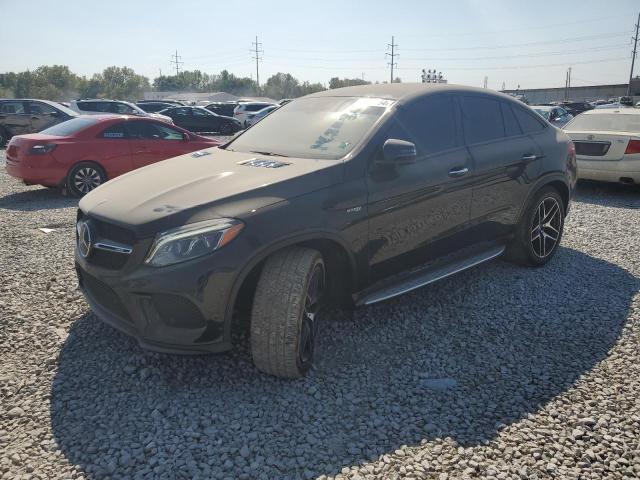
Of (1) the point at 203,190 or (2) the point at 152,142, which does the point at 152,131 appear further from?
(1) the point at 203,190

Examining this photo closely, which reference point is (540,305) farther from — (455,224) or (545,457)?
(545,457)

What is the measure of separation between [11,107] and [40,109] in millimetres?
1253

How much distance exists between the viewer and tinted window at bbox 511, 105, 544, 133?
480cm

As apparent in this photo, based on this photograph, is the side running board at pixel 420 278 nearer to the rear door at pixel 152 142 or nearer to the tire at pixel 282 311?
the tire at pixel 282 311

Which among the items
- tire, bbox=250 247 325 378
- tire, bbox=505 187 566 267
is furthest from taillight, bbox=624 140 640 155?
tire, bbox=250 247 325 378

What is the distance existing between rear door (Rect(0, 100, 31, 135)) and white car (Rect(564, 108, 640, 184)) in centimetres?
1569

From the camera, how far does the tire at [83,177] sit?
8.51 m

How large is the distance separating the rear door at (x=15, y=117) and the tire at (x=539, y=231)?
1640cm

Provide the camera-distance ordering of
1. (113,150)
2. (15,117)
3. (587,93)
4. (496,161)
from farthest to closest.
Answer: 1. (587,93)
2. (15,117)
3. (113,150)
4. (496,161)

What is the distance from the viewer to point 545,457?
2473mm

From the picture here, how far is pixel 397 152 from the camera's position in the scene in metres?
→ 3.33

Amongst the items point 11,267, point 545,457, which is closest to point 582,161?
point 545,457

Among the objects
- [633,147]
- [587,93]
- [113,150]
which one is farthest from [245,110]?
[587,93]

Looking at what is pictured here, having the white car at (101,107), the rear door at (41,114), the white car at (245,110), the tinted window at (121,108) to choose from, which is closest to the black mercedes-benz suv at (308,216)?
the rear door at (41,114)
